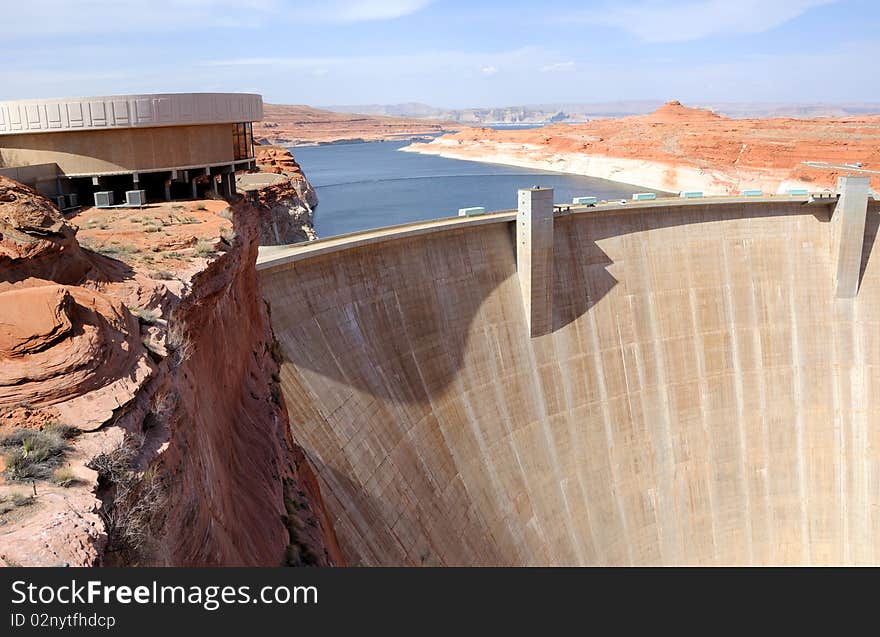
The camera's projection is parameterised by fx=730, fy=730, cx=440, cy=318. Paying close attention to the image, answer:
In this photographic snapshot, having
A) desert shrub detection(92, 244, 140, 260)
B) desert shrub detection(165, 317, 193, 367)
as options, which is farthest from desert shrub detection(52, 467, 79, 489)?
desert shrub detection(92, 244, 140, 260)

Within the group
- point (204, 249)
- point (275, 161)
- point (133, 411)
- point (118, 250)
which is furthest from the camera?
point (275, 161)

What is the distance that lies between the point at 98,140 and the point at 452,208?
1785 inches

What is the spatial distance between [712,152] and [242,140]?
60914mm

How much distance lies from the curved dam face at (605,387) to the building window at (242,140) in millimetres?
2415

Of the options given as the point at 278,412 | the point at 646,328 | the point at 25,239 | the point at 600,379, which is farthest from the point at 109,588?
the point at 646,328

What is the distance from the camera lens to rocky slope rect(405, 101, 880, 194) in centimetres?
5856

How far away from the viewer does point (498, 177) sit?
265 feet

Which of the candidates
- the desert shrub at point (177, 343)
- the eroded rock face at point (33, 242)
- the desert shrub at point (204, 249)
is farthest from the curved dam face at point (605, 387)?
the eroded rock face at point (33, 242)

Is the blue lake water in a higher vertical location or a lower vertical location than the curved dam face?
higher

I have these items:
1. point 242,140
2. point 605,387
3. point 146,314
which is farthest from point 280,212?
point 146,314

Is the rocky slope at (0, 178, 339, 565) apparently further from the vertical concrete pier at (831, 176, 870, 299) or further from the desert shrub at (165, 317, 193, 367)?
the vertical concrete pier at (831, 176, 870, 299)

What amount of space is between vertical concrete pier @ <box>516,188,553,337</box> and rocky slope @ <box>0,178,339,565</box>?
1189 cm

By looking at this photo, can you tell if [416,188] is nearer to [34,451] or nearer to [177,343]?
[177,343]

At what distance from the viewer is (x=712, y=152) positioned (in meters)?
67.0
